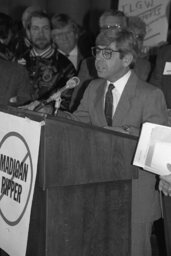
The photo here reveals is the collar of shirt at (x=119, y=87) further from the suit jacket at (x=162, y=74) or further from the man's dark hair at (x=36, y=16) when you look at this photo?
the man's dark hair at (x=36, y=16)

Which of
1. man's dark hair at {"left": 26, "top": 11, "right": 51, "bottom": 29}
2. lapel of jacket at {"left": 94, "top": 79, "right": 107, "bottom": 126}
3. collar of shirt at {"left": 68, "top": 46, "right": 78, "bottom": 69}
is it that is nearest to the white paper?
lapel of jacket at {"left": 94, "top": 79, "right": 107, "bottom": 126}

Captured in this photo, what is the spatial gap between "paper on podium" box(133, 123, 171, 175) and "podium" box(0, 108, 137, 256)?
0.31 feet

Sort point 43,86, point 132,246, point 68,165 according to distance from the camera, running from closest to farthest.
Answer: point 68,165, point 132,246, point 43,86

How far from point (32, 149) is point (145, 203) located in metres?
0.63

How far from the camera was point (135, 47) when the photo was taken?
224 cm

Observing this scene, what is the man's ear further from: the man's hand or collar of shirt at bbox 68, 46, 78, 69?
collar of shirt at bbox 68, 46, 78, 69

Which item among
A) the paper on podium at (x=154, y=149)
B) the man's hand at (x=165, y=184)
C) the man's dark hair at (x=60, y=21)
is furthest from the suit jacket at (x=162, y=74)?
the man's dark hair at (x=60, y=21)

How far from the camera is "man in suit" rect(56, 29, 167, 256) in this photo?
6.52 ft

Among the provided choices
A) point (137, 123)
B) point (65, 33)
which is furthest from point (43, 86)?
point (137, 123)

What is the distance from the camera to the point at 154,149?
5.44ft

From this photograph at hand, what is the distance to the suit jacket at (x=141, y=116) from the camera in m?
1.98

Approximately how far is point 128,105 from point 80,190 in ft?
1.74

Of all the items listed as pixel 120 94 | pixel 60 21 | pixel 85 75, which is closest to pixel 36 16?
pixel 60 21

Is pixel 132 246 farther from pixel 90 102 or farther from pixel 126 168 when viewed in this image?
pixel 90 102
